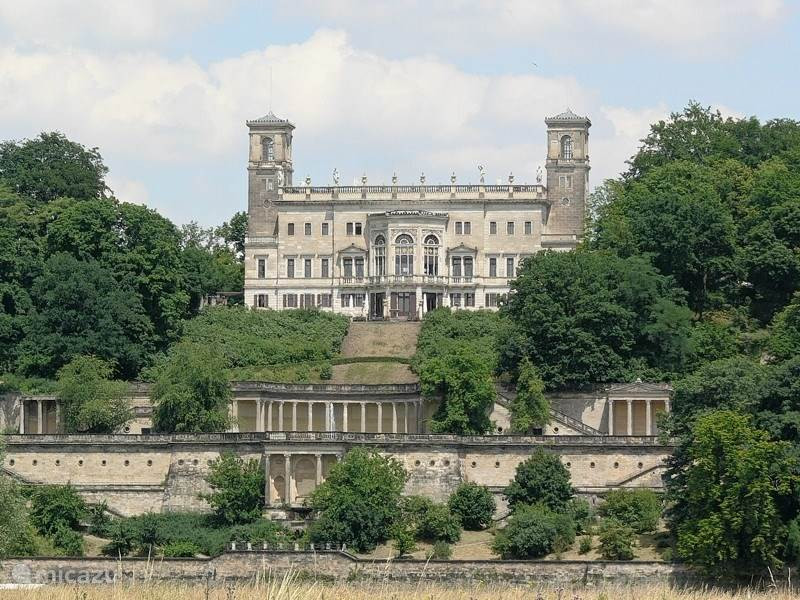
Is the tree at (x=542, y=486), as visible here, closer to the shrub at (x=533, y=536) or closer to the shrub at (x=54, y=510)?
the shrub at (x=533, y=536)

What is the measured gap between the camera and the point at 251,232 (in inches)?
4850

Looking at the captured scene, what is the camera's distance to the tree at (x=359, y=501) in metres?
80.8

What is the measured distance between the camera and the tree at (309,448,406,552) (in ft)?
265

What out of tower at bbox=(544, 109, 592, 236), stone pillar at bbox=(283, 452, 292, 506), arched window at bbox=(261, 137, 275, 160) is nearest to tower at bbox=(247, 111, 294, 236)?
arched window at bbox=(261, 137, 275, 160)

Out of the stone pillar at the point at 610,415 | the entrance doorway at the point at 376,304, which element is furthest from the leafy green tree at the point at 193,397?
the entrance doorway at the point at 376,304

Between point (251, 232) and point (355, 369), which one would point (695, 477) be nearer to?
point (355, 369)

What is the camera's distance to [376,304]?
118500 millimetres

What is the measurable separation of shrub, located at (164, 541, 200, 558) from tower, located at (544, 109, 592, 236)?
43.7m

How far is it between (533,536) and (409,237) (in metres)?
41.4

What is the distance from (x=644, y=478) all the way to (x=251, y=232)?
41047 mm

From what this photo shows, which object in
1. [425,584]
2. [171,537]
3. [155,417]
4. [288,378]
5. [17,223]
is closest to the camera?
[425,584]

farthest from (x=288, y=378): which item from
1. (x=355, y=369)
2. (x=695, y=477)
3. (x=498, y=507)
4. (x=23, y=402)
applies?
(x=695, y=477)

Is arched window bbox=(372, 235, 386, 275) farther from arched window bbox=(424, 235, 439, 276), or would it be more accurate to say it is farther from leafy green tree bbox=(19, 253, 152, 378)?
leafy green tree bbox=(19, 253, 152, 378)

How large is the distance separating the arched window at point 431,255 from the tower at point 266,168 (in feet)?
28.5
